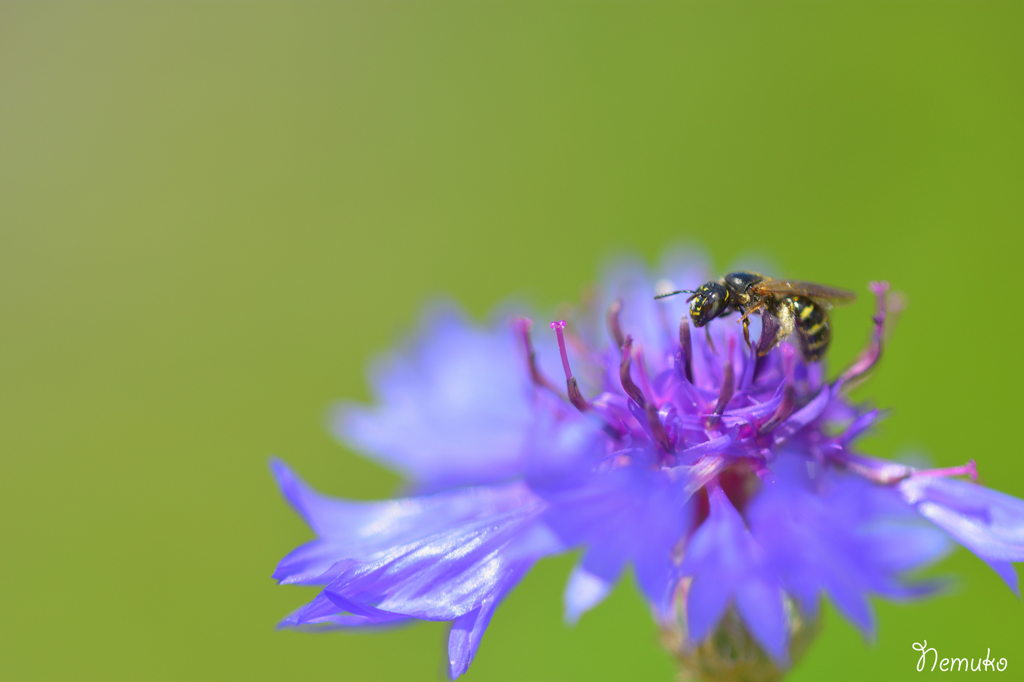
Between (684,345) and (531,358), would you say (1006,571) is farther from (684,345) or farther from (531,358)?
(531,358)

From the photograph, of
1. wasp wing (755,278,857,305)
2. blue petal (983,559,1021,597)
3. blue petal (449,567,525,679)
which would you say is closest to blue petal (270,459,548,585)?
blue petal (449,567,525,679)

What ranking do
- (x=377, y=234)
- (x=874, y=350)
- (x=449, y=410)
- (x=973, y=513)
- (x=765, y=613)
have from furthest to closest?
(x=377, y=234) → (x=449, y=410) → (x=874, y=350) → (x=973, y=513) → (x=765, y=613)

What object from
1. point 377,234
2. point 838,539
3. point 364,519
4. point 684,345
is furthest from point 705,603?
point 377,234

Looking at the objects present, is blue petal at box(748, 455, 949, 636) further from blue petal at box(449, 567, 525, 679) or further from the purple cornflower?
blue petal at box(449, 567, 525, 679)

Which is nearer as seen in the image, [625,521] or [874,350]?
[625,521]
